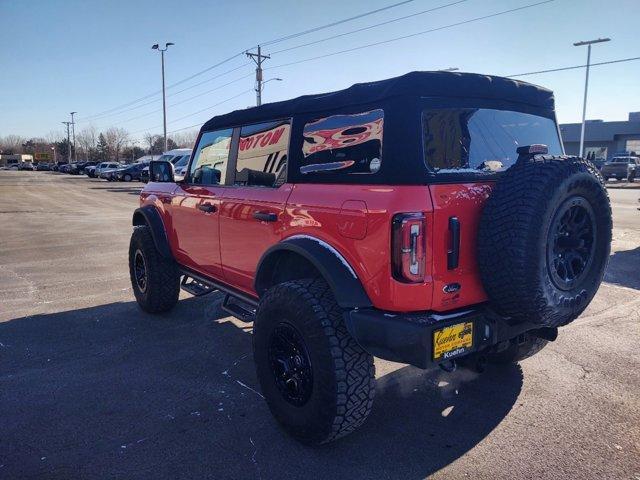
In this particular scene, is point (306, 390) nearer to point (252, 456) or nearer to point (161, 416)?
point (252, 456)

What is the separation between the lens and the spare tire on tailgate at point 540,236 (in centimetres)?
242

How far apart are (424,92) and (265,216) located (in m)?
1.31

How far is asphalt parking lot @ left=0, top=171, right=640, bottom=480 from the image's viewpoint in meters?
2.69

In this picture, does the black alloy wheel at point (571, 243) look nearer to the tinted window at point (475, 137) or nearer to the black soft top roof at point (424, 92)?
the tinted window at point (475, 137)

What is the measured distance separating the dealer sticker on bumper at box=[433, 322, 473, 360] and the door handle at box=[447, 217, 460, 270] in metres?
0.32

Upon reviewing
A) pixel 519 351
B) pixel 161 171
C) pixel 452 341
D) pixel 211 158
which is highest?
pixel 211 158

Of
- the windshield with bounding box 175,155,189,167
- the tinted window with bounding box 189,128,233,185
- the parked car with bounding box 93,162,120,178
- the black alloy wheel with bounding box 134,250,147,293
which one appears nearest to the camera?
the tinted window with bounding box 189,128,233,185

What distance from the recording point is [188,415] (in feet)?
10.6

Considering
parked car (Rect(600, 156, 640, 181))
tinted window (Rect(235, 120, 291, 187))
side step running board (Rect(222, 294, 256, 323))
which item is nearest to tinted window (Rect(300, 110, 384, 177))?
tinted window (Rect(235, 120, 291, 187))

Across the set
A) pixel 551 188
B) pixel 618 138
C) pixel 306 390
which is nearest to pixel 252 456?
pixel 306 390

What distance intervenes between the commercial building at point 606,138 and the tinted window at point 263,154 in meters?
56.0

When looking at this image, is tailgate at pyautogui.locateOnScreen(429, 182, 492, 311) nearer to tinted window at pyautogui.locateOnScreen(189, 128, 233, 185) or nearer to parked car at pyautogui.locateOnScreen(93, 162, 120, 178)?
tinted window at pyautogui.locateOnScreen(189, 128, 233, 185)

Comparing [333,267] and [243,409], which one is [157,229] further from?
[333,267]

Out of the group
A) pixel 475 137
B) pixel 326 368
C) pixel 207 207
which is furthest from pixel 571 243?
pixel 207 207
